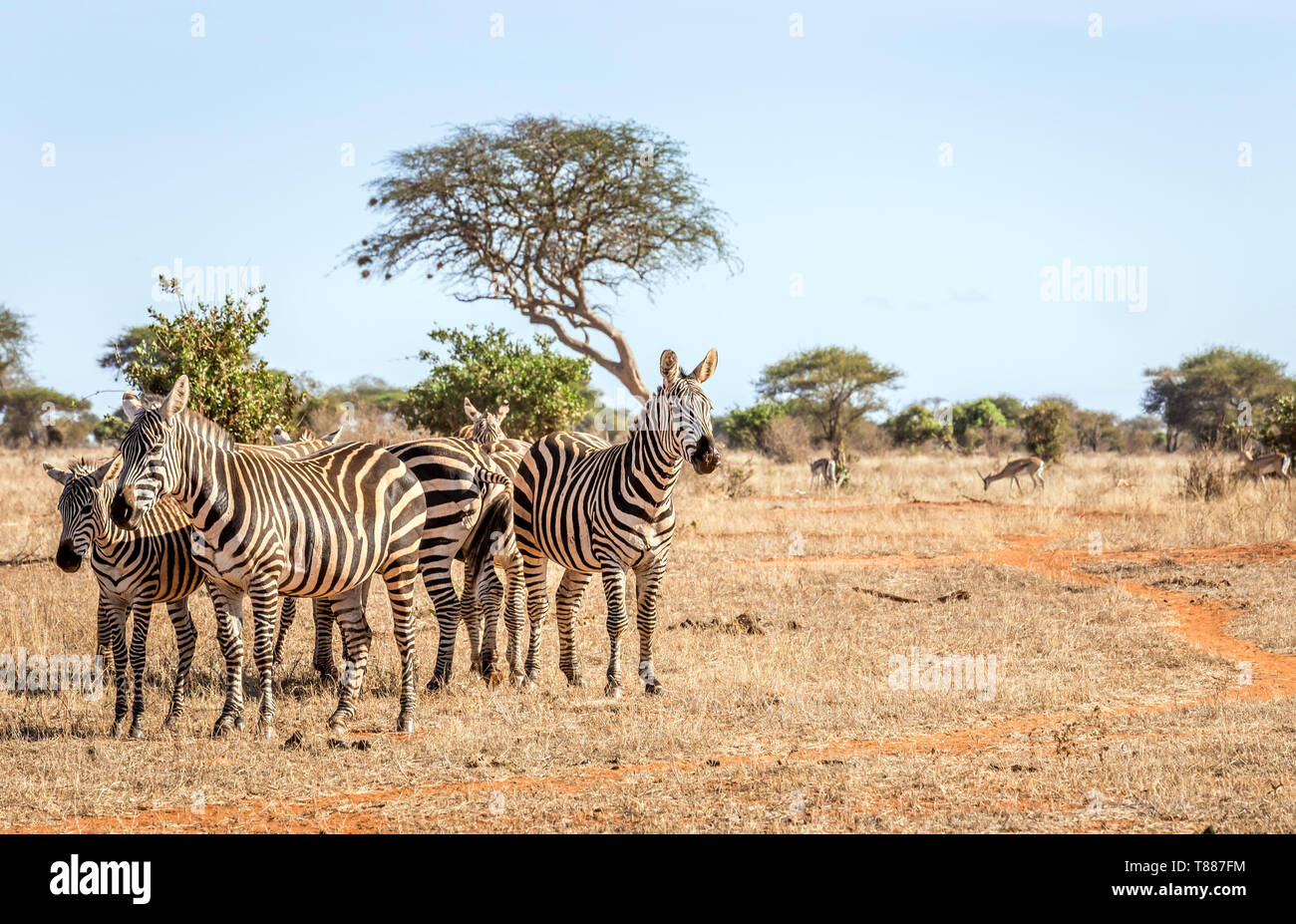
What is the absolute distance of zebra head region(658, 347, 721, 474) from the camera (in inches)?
315

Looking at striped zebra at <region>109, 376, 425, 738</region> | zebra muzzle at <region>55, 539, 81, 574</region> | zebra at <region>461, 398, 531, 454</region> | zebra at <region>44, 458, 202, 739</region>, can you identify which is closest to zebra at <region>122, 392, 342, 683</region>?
striped zebra at <region>109, 376, 425, 738</region>


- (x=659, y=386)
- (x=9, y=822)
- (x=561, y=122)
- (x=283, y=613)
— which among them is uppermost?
(x=561, y=122)

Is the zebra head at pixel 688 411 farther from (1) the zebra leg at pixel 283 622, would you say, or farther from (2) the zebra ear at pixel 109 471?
(1) the zebra leg at pixel 283 622

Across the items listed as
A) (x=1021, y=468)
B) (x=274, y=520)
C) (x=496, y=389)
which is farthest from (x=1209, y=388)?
(x=274, y=520)

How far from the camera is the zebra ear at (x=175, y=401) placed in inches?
276

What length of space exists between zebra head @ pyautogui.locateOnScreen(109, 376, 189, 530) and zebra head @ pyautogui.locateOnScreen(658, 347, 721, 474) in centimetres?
332

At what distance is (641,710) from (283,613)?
378 centimetres

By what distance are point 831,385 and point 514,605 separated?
128 feet

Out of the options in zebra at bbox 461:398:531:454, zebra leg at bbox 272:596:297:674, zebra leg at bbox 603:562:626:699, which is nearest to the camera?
zebra leg at bbox 603:562:626:699

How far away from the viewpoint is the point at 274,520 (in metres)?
7.46

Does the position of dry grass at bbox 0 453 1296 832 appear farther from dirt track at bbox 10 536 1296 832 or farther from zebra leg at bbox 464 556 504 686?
zebra leg at bbox 464 556 504 686

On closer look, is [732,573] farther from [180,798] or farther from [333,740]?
[180,798]

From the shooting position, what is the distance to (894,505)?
2306 centimetres

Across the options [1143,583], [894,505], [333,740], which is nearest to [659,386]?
[333,740]
